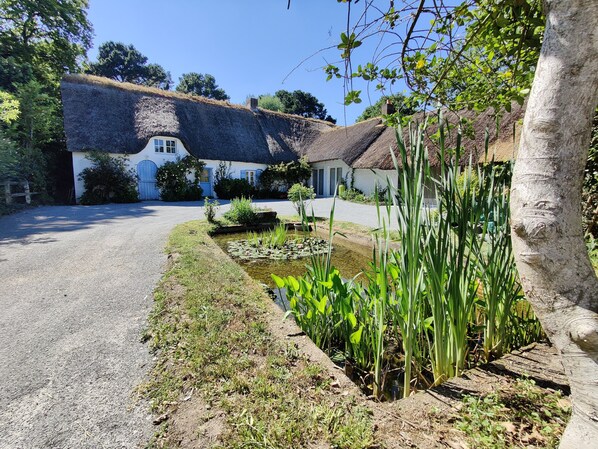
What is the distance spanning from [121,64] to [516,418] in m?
42.3

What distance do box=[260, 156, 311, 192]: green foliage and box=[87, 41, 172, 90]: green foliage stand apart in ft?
84.4

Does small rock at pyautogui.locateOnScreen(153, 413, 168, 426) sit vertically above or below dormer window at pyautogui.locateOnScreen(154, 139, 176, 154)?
below

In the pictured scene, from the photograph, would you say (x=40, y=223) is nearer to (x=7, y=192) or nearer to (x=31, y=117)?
(x=7, y=192)

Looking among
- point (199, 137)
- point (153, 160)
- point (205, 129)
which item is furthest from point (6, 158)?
point (205, 129)

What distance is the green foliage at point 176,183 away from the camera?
51.2 ft

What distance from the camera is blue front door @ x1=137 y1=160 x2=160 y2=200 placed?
15.7 m

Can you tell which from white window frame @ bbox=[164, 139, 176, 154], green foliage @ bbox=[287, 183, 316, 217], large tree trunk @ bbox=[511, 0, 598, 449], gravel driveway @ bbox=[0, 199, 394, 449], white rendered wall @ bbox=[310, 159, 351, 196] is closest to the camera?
large tree trunk @ bbox=[511, 0, 598, 449]

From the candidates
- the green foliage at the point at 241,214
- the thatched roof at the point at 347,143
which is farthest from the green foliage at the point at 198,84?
the green foliage at the point at 241,214

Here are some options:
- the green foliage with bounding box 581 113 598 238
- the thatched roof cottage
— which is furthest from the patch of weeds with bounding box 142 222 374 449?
the thatched roof cottage

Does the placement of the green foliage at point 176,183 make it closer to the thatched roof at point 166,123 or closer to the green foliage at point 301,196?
the thatched roof at point 166,123

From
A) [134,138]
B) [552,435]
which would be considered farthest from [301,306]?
[134,138]

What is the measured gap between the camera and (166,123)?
653 inches

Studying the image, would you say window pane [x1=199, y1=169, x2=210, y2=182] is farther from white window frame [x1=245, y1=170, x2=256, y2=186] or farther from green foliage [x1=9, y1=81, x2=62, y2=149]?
green foliage [x1=9, y1=81, x2=62, y2=149]

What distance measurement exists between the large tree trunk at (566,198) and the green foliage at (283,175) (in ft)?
61.8
